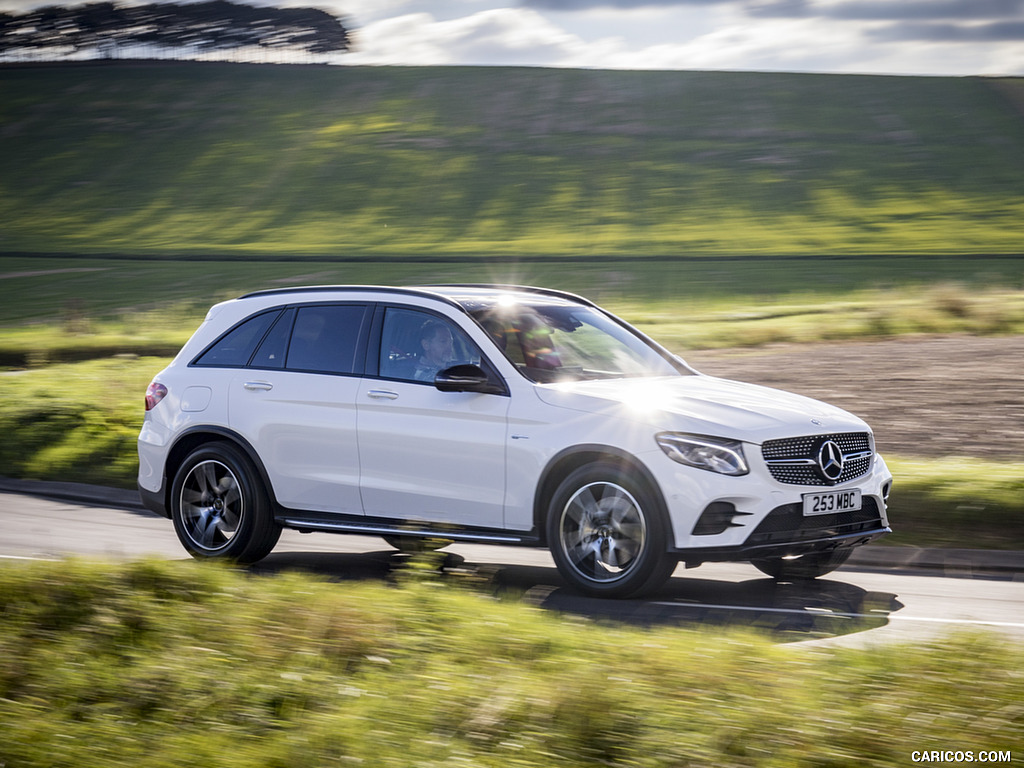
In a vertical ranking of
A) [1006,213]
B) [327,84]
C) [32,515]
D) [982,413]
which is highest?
[327,84]

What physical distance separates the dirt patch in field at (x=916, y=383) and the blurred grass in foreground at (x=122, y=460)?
0.96 metres

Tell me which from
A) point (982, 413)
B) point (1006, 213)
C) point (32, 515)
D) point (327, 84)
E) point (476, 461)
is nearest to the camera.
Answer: point (476, 461)

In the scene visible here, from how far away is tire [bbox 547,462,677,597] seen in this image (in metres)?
6.83

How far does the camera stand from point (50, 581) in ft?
19.5

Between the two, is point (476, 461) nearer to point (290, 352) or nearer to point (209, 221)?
point (290, 352)

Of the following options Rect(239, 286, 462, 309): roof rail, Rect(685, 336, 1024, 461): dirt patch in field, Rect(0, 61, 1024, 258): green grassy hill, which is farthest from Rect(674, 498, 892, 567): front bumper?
Rect(0, 61, 1024, 258): green grassy hill

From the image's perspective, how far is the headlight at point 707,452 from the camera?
22.0 ft

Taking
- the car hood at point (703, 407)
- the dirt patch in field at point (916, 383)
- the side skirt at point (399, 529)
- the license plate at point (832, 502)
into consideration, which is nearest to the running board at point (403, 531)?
the side skirt at point (399, 529)

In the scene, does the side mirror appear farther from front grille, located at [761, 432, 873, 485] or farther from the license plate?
the license plate

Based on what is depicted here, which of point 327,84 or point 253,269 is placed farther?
point 327,84

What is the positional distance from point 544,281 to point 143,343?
14073 mm

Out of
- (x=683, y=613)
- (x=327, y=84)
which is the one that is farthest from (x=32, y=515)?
(x=327, y=84)

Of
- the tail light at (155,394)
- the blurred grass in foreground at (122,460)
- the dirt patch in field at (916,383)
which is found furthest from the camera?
the dirt patch in field at (916,383)

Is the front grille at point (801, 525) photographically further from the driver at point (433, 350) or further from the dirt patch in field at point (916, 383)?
the dirt patch in field at point (916, 383)
